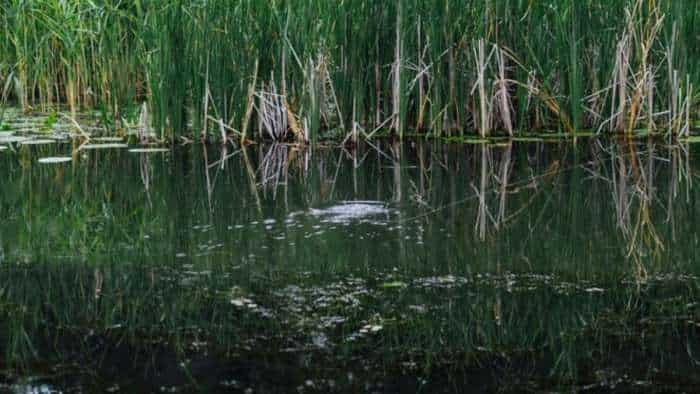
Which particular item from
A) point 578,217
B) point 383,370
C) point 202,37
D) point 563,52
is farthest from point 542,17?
point 383,370

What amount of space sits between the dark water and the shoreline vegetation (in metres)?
1.07

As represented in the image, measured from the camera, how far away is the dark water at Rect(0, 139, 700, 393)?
241 cm

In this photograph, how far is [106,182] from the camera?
211 inches

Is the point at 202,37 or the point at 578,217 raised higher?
the point at 202,37

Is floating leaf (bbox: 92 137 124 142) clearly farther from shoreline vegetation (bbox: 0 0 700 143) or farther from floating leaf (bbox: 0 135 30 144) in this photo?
floating leaf (bbox: 0 135 30 144)

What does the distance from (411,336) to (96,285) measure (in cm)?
112

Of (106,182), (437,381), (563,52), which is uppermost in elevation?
(563,52)

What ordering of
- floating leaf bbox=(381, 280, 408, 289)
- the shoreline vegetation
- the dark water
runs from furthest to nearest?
the shoreline vegetation → floating leaf bbox=(381, 280, 408, 289) → the dark water

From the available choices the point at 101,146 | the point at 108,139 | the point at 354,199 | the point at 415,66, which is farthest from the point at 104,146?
the point at 354,199

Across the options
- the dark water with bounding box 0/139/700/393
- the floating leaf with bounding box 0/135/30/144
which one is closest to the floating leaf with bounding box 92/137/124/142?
the floating leaf with bounding box 0/135/30/144

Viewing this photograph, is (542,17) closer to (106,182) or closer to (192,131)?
(192,131)

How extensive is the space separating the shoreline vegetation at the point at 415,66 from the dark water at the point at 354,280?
3.52 feet

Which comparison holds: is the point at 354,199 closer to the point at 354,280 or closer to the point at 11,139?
the point at 354,280

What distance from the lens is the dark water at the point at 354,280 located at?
2408 millimetres
